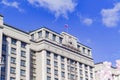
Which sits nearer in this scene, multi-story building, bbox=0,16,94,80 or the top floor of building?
multi-story building, bbox=0,16,94,80

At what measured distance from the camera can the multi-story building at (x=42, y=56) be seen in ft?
248

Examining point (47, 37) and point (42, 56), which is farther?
point (47, 37)

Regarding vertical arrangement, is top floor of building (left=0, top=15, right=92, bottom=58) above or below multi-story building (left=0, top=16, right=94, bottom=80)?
above

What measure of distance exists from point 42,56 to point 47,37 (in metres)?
7.60

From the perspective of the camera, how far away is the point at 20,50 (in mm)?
79938

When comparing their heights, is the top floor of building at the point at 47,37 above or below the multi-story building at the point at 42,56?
above

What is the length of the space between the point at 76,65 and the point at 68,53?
263 inches

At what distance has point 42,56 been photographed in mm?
86562

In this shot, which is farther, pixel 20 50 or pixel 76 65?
pixel 76 65

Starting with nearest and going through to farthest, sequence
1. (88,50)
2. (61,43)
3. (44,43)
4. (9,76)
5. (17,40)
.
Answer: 1. (9,76)
2. (17,40)
3. (44,43)
4. (61,43)
5. (88,50)

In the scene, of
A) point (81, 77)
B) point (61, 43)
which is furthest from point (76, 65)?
point (61, 43)

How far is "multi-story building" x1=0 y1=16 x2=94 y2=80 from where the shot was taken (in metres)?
75.7

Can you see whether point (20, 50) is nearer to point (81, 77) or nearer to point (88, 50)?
point (81, 77)

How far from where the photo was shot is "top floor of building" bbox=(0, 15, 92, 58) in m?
78.0
